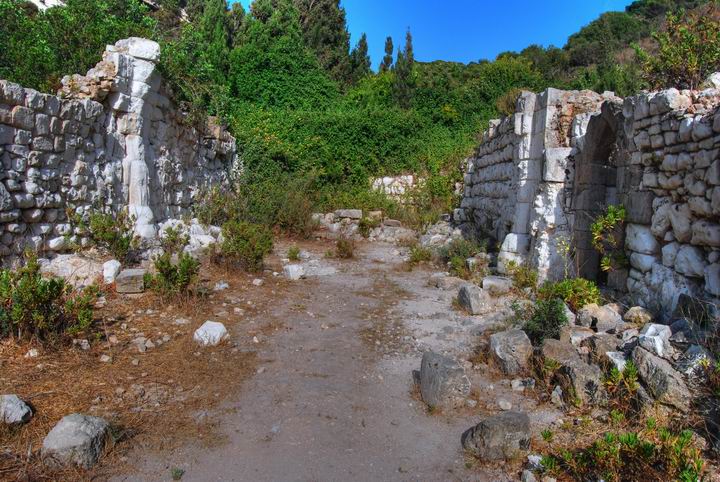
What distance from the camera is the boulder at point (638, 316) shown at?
15.4ft

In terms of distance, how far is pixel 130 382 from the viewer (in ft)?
12.7

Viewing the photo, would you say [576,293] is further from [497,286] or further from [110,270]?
[110,270]

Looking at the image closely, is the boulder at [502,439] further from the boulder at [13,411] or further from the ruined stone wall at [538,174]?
the ruined stone wall at [538,174]

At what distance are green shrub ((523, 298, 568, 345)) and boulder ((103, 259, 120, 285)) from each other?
4922mm

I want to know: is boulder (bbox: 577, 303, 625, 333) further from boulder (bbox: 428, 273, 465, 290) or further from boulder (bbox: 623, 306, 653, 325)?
boulder (bbox: 428, 273, 465, 290)

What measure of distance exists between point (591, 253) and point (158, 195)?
7161 mm

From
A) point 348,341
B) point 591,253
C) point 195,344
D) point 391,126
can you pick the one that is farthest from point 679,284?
point 391,126

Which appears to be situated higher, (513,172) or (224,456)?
(513,172)

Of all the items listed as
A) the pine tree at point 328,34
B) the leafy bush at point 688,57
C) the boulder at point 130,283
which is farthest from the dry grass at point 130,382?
the pine tree at point 328,34

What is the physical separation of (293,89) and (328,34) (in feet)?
28.9

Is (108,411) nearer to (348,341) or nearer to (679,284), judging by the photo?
(348,341)

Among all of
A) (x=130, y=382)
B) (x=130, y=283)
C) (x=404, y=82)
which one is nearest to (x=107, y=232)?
(x=130, y=283)

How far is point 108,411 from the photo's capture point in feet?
11.3

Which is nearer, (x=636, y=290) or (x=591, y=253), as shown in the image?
(x=636, y=290)
